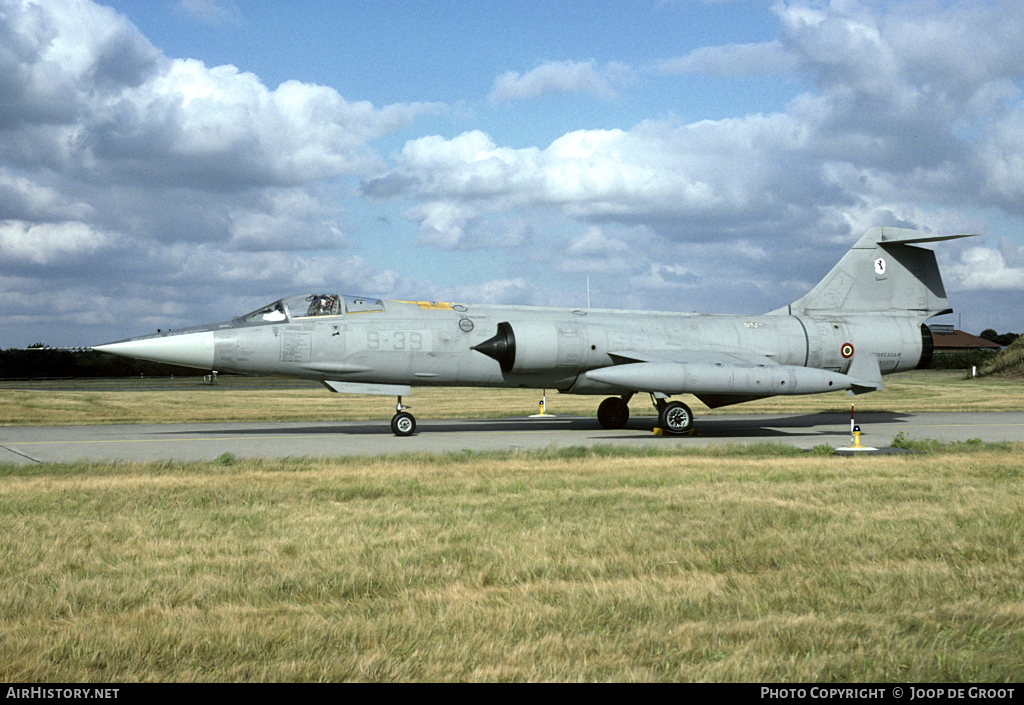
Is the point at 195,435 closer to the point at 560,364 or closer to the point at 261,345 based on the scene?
the point at 261,345

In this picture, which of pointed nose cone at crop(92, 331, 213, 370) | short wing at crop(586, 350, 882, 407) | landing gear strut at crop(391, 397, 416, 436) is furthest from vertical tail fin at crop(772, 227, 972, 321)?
pointed nose cone at crop(92, 331, 213, 370)

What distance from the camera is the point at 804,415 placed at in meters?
25.9

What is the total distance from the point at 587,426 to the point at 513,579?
53.0 ft

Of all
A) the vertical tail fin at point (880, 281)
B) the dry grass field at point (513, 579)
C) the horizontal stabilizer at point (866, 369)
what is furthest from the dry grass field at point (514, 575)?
the vertical tail fin at point (880, 281)

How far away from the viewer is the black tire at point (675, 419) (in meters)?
18.8

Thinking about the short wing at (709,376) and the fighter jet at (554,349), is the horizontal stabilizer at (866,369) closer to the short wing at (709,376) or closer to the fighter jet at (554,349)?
the fighter jet at (554,349)

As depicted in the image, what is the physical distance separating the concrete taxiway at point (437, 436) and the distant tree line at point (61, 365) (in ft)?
163

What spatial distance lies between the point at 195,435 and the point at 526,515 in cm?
1273

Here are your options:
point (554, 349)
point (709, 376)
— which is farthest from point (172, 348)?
point (709, 376)

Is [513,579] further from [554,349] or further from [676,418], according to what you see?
[676,418]

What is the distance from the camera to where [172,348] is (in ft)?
54.6

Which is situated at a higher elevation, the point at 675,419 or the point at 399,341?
the point at 399,341

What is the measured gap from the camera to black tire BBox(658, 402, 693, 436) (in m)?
18.8

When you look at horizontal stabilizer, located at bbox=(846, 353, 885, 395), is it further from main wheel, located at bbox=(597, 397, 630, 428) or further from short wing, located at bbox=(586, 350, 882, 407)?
main wheel, located at bbox=(597, 397, 630, 428)
